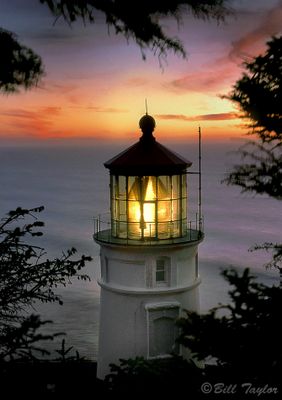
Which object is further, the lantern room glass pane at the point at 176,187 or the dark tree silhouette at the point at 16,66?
the lantern room glass pane at the point at 176,187

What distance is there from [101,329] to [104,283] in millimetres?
809

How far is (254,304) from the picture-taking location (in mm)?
4719

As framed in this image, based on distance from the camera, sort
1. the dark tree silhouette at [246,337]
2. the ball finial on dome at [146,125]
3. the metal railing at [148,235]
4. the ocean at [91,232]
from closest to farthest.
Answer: the dark tree silhouette at [246,337], the metal railing at [148,235], the ball finial on dome at [146,125], the ocean at [91,232]

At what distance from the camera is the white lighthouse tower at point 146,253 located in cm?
907

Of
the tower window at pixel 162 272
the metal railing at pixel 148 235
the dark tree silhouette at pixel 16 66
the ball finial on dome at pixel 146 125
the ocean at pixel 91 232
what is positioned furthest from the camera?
the ocean at pixel 91 232

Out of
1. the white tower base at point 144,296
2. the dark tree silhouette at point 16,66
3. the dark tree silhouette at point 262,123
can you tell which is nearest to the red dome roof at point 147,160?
the white tower base at point 144,296

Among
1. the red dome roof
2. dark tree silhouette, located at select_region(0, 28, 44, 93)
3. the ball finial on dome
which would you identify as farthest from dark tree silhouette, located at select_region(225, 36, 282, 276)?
the ball finial on dome

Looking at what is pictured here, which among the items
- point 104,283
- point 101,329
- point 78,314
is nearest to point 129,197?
point 104,283

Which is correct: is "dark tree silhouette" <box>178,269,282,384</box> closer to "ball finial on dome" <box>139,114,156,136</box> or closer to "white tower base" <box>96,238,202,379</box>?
"white tower base" <box>96,238,202,379</box>

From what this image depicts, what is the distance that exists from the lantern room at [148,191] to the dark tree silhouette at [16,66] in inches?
216

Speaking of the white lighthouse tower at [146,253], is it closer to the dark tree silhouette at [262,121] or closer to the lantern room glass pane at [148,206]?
the lantern room glass pane at [148,206]

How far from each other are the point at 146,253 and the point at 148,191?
99cm

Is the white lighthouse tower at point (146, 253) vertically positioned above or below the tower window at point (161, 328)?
above

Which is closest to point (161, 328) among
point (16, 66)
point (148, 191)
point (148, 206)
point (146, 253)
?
point (146, 253)
